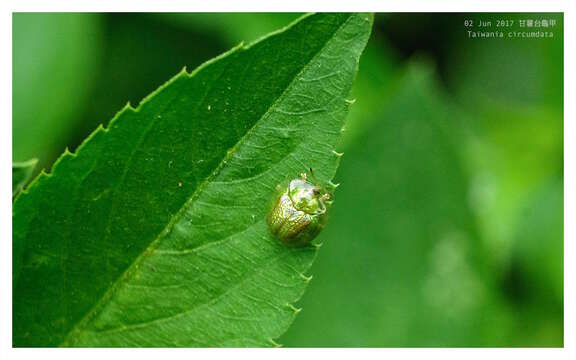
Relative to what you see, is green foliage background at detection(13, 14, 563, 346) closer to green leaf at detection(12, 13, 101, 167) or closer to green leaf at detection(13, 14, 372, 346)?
green leaf at detection(12, 13, 101, 167)

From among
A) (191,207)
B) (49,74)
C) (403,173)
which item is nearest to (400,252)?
(403,173)

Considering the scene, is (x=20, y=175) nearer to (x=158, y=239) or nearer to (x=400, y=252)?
(x=158, y=239)

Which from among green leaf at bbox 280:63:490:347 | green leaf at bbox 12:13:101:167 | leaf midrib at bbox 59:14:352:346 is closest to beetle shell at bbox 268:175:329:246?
leaf midrib at bbox 59:14:352:346

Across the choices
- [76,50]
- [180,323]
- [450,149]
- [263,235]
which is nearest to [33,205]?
[180,323]

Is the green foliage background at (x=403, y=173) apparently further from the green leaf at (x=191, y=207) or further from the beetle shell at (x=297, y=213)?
the green leaf at (x=191, y=207)

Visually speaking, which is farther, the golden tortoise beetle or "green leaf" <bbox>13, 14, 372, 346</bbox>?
the golden tortoise beetle

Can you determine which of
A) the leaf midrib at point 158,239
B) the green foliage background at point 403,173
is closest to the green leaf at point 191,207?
the leaf midrib at point 158,239

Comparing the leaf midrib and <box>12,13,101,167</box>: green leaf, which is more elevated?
<box>12,13,101,167</box>: green leaf

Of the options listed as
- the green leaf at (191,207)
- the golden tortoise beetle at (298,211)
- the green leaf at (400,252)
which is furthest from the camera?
the green leaf at (400,252)
